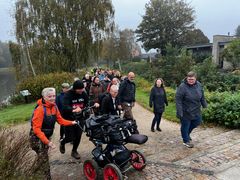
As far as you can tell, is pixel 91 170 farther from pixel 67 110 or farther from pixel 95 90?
pixel 95 90

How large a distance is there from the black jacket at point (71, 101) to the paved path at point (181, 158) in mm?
917

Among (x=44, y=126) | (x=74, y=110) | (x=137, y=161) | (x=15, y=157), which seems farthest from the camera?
(x=74, y=110)

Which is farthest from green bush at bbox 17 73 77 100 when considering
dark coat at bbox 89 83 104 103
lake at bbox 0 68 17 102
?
dark coat at bbox 89 83 104 103

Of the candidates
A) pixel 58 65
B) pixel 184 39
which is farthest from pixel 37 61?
pixel 184 39

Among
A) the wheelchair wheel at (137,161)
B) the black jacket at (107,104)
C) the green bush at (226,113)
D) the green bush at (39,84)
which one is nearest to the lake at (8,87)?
the green bush at (39,84)

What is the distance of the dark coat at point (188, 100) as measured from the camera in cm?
576

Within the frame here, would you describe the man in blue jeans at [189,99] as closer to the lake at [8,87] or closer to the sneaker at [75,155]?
the sneaker at [75,155]

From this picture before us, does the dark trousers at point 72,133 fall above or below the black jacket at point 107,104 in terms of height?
below

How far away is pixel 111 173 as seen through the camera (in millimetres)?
4285

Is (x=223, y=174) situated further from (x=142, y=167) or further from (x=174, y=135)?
(x=174, y=135)

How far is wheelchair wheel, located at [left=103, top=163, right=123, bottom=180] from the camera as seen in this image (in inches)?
163

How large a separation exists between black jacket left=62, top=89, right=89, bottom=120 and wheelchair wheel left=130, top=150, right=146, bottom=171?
1541mm

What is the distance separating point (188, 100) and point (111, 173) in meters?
2.51

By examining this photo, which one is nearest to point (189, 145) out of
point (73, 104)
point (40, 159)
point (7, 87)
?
point (73, 104)
